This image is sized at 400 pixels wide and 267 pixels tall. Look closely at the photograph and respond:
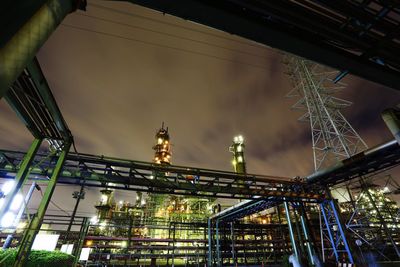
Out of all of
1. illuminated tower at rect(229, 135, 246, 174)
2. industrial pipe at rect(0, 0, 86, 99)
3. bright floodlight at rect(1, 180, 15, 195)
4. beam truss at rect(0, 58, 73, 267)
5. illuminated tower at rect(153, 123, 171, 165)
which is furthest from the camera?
illuminated tower at rect(153, 123, 171, 165)

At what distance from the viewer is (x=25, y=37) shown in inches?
95.0

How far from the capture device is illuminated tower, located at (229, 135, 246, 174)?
32.8 meters

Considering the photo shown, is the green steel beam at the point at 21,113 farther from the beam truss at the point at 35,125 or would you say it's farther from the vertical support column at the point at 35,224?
the vertical support column at the point at 35,224

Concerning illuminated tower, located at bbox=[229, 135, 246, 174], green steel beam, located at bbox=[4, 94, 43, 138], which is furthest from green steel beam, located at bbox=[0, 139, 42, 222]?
illuminated tower, located at bbox=[229, 135, 246, 174]

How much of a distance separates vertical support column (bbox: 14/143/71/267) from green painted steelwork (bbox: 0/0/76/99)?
260 inches

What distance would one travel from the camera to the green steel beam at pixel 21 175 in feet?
27.5

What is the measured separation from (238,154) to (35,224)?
29.8 meters

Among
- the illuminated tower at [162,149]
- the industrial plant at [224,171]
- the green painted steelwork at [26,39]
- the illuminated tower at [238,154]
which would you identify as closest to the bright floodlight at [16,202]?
the industrial plant at [224,171]

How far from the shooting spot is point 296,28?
4.38 meters

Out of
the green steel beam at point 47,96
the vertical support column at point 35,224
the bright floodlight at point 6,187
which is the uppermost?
the green steel beam at point 47,96

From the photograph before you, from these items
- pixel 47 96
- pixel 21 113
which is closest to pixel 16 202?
pixel 21 113

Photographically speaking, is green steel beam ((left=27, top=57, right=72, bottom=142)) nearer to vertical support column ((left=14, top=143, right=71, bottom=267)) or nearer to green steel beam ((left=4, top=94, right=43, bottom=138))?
vertical support column ((left=14, top=143, right=71, bottom=267))

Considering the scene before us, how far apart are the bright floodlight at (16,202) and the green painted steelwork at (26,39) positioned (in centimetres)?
948

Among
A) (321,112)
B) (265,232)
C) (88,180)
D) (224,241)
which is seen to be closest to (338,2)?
(88,180)
